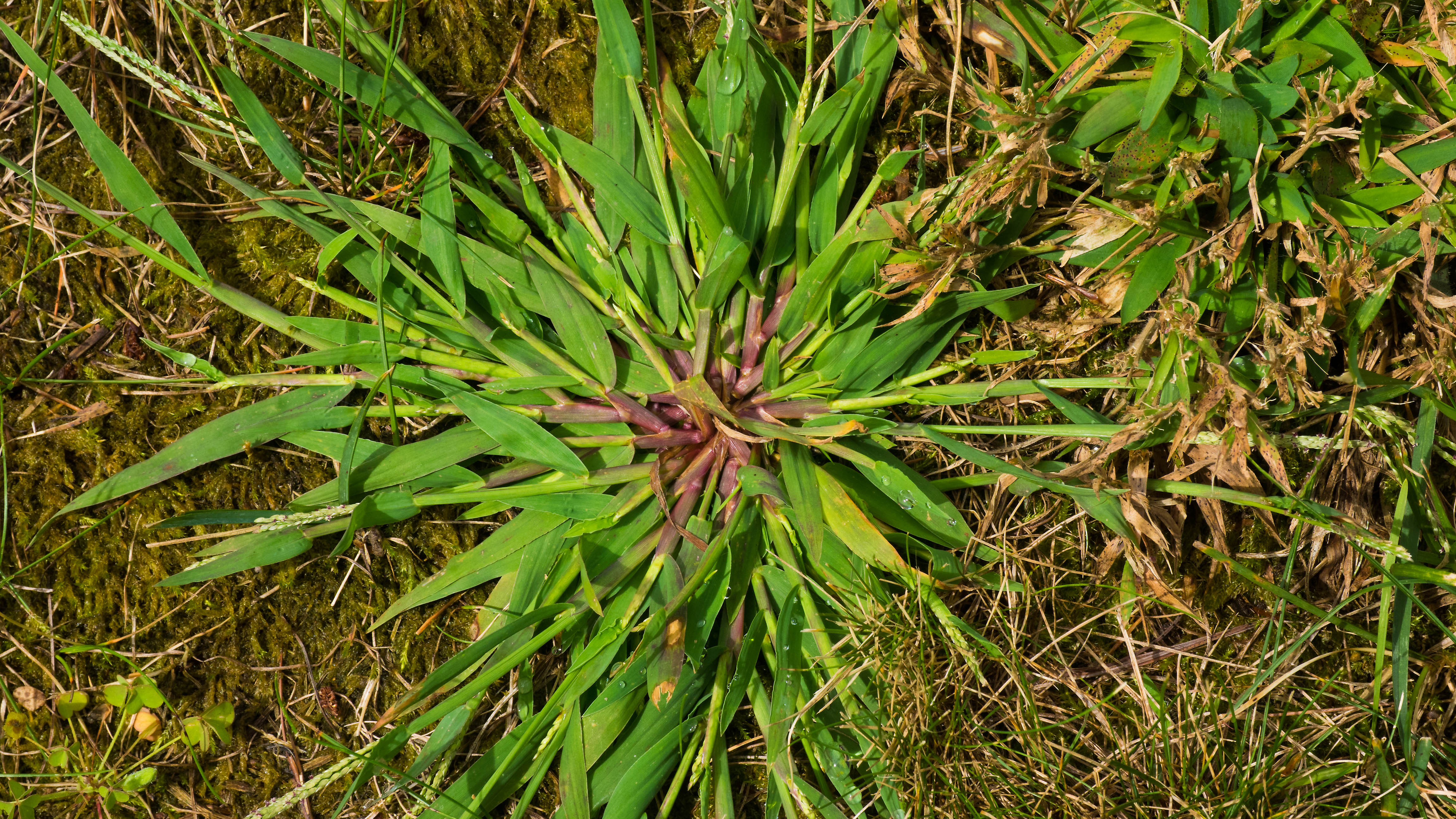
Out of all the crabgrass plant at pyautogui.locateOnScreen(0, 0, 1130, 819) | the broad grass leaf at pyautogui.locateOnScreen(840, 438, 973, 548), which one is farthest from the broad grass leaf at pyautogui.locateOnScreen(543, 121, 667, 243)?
the broad grass leaf at pyautogui.locateOnScreen(840, 438, 973, 548)

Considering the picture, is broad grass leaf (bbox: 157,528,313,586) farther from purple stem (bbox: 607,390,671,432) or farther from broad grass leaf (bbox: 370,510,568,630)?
purple stem (bbox: 607,390,671,432)

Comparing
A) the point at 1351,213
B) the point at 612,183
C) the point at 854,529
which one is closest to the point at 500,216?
the point at 612,183

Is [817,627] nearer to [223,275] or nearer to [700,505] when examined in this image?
[700,505]

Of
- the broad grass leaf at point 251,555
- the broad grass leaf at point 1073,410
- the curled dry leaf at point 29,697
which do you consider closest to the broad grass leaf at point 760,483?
the broad grass leaf at point 1073,410

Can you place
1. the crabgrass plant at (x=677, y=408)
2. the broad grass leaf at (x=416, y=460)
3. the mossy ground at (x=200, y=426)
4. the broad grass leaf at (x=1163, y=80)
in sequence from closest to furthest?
the broad grass leaf at (x=1163, y=80) < the crabgrass plant at (x=677, y=408) < the broad grass leaf at (x=416, y=460) < the mossy ground at (x=200, y=426)

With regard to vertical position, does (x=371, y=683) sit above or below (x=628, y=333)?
below

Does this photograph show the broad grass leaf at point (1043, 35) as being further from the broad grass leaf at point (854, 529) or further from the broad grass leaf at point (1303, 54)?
the broad grass leaf at point (854, 529)

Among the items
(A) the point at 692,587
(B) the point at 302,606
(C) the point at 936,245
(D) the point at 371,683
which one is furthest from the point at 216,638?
(C) the point at 936,245
